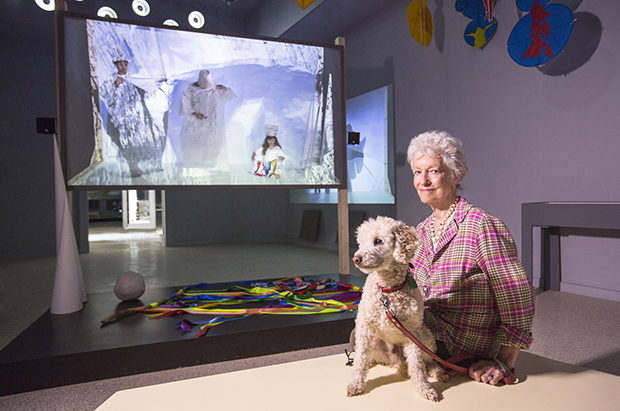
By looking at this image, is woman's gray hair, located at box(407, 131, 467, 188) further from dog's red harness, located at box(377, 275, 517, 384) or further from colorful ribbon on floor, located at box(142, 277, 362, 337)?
colorful ribbon on floor, located at box(142, 277, 362, 337)

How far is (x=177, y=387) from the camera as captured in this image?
1.03 m

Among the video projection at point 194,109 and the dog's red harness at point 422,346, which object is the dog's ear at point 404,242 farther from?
the video projection at point 194,109

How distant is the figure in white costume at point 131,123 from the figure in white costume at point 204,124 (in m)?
0.23

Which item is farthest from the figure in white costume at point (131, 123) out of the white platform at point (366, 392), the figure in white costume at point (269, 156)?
the white platform at point (366, 392)

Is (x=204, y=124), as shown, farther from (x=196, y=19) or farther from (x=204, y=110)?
(x=196, y=19)

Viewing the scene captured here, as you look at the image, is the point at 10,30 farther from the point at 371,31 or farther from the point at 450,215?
the point at 450,215

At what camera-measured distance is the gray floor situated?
195 centimetres

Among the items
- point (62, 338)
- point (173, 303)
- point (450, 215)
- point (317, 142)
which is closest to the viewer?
point (450, 215)

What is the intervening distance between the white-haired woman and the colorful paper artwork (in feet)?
12.0

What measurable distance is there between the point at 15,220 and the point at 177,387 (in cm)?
708

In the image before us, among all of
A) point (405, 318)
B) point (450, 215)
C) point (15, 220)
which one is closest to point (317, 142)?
point (450, 215)

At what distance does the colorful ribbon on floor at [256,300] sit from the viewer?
2550 millimetres

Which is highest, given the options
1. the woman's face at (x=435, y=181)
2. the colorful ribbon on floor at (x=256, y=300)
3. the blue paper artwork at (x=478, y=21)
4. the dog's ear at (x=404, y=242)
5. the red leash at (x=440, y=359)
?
the blue paper artwork at (x=478, y=21)

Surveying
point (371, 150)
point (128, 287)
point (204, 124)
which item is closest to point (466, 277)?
point (128, 287)
